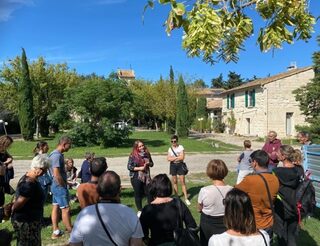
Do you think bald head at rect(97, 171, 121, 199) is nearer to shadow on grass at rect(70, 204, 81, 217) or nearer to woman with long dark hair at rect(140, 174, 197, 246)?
woman with long dark hair at rect(140, 174, 197, 246)

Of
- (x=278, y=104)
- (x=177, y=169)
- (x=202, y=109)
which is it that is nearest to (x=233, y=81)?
(x=202, y=109)

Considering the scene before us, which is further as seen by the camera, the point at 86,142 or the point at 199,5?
the point at 86,142

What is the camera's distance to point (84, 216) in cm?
345

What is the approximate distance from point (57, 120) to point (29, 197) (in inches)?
953

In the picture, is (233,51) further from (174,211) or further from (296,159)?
(296,159)

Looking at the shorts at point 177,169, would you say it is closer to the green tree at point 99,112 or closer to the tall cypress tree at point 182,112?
the green tree at point 99,112

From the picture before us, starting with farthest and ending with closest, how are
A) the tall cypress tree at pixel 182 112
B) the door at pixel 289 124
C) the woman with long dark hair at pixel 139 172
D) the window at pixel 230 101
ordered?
1. the window at pixel 230 101
2. the tall cypress tree at pixel 182 112
3. the door at pixel 289 124
4. the woman with long dark hair at pixel 139 172

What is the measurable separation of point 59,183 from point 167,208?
3490mm

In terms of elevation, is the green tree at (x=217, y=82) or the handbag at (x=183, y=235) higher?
the green tree at (x=217, y=82)

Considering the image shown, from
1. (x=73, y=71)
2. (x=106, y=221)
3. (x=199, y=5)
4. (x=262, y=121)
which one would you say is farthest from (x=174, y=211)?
(x=73, y=71)

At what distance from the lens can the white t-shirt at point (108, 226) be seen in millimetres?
3391

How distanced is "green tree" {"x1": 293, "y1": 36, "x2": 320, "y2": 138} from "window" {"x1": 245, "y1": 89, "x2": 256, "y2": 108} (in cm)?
1237

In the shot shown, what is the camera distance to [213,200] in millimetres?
4570

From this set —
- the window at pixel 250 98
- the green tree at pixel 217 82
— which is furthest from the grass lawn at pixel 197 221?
the green tree at pixel 217 82
